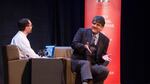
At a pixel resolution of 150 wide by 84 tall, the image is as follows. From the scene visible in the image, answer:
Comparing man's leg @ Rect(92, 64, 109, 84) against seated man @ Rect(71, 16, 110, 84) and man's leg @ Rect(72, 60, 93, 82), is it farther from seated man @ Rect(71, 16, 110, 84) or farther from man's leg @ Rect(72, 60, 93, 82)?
man's leg @ Rect(72, 60, 93, 82)

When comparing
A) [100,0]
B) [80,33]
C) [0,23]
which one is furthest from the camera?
[0,23]

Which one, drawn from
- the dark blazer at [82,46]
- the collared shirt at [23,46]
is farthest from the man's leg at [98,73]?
the collared shirt at [23,46]

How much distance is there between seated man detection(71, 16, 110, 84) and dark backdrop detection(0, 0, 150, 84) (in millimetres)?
2036

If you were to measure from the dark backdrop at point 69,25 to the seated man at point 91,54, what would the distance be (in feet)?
6.68

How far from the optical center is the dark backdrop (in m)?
6.96

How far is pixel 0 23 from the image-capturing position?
683 centimetres

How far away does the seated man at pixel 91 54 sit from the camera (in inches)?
199

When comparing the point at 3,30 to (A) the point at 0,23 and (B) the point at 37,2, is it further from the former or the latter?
(B) the point at 37,2

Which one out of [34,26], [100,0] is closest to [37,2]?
[34,26]

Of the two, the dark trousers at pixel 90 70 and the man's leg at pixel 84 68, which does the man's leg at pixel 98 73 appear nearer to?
the dark trousers at pixel 90 70

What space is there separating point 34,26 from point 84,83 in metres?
2.56
